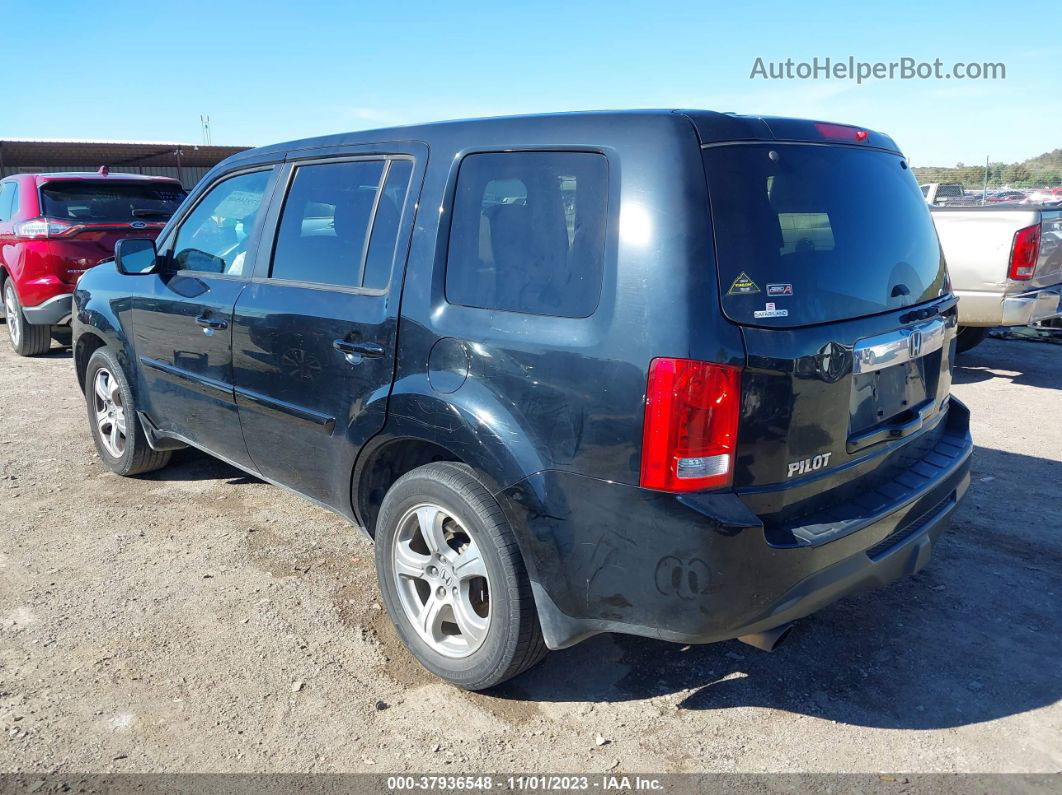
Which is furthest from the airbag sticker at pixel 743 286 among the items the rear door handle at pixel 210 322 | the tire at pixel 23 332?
the tire at pixel 23 332

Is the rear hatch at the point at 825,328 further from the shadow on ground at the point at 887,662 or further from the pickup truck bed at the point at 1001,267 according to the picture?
the pickup truck bed at the point at 1001,267

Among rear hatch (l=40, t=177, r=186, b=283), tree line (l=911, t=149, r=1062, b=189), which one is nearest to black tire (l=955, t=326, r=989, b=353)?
rear hatch (l=40, t=177, r=186, b=283)

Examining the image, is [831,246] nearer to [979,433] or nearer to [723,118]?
[723,118]

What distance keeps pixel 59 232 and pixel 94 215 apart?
1.30 feet

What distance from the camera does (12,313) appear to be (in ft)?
29.2

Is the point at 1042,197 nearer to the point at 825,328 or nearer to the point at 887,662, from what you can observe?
the point at 887,662

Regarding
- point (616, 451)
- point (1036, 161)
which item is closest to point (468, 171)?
point (616, 451)

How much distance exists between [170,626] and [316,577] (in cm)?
66

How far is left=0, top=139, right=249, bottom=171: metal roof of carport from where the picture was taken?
19.1m

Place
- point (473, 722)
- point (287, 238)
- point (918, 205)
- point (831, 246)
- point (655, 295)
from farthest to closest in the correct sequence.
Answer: point (287, 238) < point (918, 205) < point (473, 722) < point (831, 246) < point (655, 295)

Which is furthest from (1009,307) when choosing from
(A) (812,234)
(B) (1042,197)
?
(B) (1042,197)

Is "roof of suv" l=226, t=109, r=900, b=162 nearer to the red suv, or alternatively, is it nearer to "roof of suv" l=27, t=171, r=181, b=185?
the red suv

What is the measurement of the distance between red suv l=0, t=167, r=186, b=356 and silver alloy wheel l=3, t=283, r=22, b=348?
0.9 inches

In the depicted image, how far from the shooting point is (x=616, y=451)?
7.75 ft
